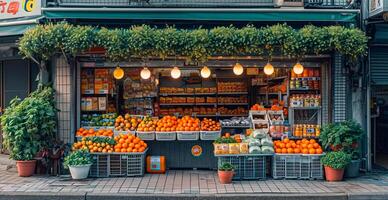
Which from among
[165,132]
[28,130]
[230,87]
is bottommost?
[165,132]

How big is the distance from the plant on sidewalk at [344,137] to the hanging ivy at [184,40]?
191cm

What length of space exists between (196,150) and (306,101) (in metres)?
3.49

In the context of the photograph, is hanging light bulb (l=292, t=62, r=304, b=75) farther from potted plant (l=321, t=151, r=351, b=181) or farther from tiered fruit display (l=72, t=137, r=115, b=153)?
tiered fruit display (l=72, t=137, r=115, b=153)

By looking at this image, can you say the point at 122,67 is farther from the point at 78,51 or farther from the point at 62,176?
the point at 62,176

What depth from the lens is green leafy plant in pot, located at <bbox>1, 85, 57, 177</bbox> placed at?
9.70 m

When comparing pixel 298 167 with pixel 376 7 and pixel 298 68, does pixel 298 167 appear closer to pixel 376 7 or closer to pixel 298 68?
pixel 298 68

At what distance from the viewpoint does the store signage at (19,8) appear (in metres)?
11.0

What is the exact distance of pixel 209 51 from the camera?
31.5 feet

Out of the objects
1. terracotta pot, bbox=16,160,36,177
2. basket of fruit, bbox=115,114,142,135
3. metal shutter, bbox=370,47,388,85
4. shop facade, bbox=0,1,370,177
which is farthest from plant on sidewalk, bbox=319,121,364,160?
terracotta pot, bbox=16,160,36,177

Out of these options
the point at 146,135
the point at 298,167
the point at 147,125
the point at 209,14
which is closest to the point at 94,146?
the point at 146,135

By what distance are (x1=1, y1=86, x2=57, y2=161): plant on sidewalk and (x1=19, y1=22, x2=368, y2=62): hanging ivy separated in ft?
4.63

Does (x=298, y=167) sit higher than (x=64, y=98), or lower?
lower

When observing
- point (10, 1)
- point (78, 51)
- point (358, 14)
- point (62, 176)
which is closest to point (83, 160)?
point (62, 176)

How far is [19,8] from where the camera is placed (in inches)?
444
